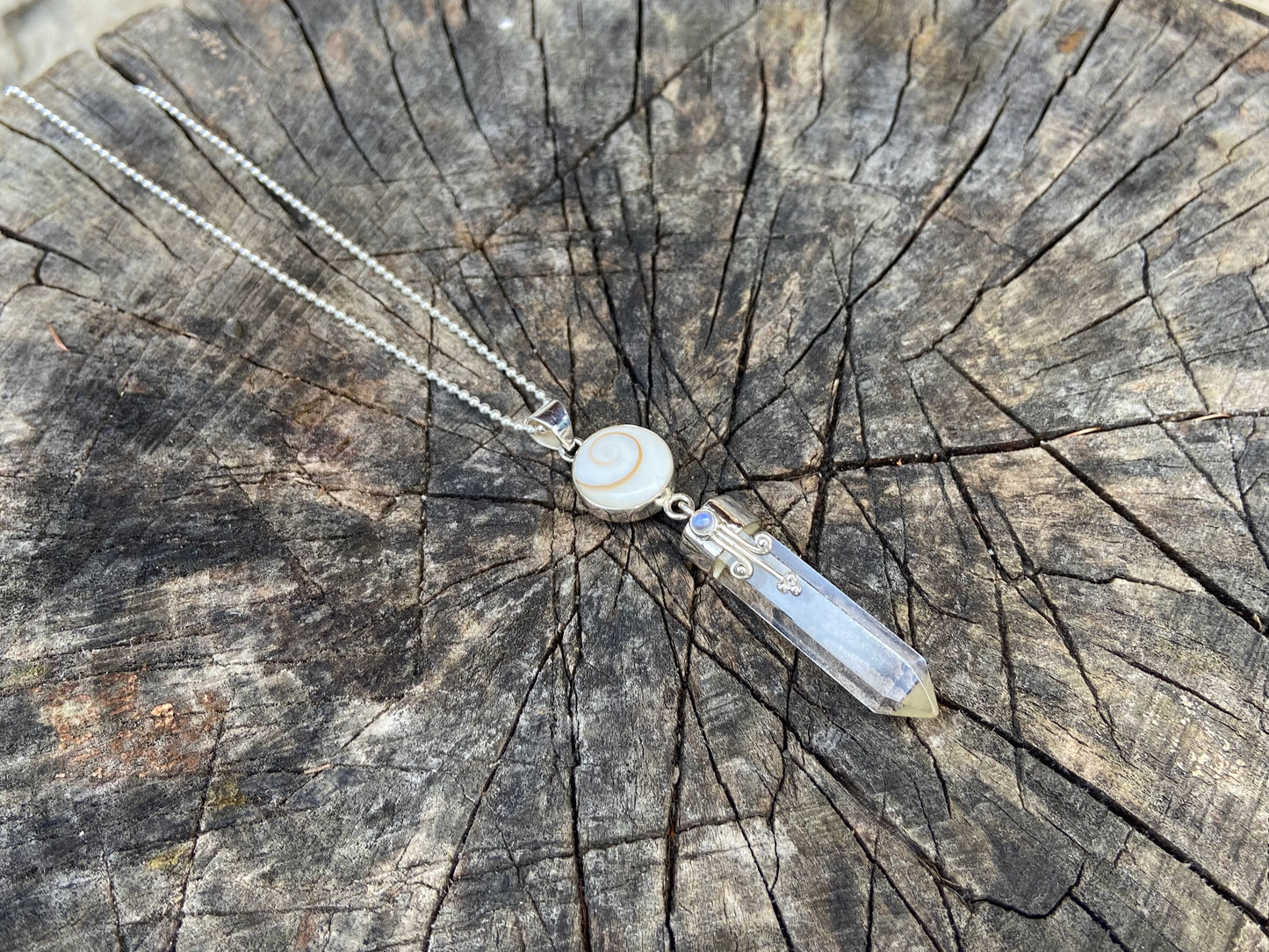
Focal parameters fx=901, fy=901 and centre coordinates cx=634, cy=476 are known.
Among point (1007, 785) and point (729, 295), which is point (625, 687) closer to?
point (1007, 785)

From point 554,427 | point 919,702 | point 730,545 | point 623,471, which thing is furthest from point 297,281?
point 919,702

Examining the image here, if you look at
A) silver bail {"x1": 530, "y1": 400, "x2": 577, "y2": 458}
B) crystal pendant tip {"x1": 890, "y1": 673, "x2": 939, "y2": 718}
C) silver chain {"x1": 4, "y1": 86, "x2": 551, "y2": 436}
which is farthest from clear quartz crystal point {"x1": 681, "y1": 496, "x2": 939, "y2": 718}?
silver chain {"x1": 4, "y1": 86, "x2": 551, "y2": 436}

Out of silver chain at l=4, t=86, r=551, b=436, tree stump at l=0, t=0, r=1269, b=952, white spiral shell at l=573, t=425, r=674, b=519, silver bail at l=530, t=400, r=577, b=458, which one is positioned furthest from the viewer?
silver chain at l=4, t=86, r=551, b=436

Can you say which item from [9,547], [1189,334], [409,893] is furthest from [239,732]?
[1189,334]

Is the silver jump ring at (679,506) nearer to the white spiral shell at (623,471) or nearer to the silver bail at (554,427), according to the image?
the white spiral shell at (623,471)

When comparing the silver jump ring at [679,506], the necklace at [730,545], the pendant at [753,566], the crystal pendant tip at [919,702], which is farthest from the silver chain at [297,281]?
the crystal pendant tip at [919,702]

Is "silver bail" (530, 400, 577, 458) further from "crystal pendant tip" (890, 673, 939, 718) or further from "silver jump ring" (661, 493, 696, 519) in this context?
"crystal pendant tip" (890, 673, 939, 718)
